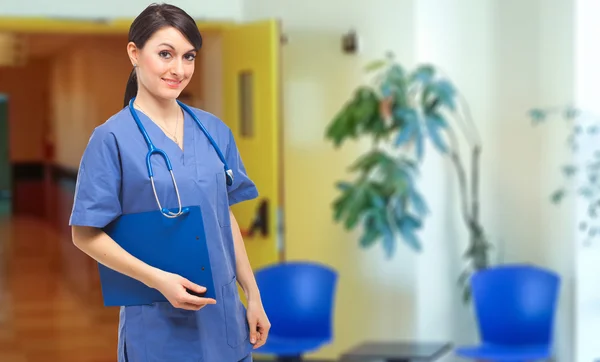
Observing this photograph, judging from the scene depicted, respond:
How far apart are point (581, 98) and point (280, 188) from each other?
1593 millimetres

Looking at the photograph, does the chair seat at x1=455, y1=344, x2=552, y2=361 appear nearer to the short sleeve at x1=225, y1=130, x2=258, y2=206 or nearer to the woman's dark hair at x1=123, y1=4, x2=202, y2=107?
the short sleeve at x1=225, y1=130, x2=258, y2=206

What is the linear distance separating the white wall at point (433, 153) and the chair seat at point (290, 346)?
0.80 meters

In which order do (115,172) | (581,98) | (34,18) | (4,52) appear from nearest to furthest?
(115,172)
(581,98)
(34,18)
(4,52)

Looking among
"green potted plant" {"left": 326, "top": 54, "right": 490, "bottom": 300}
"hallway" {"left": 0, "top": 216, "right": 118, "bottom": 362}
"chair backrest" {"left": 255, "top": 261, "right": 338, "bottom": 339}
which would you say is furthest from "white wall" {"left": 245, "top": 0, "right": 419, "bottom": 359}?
"hallway" {"left": 0, "top": 216, "right": 118, "bottom": 362}

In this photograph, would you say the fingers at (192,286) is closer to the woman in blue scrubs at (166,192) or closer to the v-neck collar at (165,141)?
the woman in blue scrubs at (166,192)

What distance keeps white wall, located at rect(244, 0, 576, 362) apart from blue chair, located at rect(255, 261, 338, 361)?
0.62 m

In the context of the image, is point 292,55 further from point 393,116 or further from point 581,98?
point 581,98

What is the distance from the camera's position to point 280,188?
4.87 meters

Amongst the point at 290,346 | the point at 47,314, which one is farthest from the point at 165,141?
the point at 47,314

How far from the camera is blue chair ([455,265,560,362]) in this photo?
4648 millimetres

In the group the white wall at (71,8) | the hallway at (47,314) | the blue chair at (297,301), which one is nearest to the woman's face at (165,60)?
the blue chair at (297,301)

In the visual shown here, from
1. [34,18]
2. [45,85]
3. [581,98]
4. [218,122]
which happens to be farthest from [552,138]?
[45,85]

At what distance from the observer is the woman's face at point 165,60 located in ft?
4.27

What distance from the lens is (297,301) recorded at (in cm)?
482
